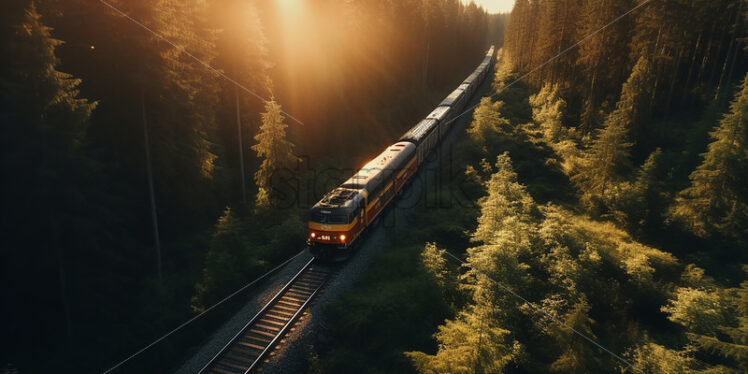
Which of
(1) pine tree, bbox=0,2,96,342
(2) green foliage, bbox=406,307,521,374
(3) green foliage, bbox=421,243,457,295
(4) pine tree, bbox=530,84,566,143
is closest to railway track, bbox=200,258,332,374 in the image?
(3) green foliage, bbox=421,243,457,295

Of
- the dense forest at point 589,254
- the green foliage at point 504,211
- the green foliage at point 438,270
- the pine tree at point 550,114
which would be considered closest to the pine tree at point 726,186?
the dense forest at point 589,254

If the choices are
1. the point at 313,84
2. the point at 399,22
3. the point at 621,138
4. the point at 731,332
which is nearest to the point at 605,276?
the point at 731,332

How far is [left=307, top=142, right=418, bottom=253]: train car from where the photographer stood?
56.1 ft

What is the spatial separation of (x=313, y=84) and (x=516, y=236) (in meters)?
29.0

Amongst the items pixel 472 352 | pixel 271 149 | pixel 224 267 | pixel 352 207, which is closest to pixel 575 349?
pixel 472 352

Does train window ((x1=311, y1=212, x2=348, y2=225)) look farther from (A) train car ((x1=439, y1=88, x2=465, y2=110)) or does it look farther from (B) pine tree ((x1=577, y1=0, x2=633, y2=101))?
(B) pine tree ((x1=577, y1=0, x2=633, y2=101))

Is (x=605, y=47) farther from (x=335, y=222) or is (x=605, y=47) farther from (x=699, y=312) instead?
(x=335, y=222)

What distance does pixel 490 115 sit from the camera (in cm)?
3512

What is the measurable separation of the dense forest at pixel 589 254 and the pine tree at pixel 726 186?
69mm

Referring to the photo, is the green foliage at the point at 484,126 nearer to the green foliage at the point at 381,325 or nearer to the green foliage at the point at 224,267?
the green foliage at the point at 381,325

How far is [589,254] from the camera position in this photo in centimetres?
1420

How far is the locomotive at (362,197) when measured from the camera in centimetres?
1716

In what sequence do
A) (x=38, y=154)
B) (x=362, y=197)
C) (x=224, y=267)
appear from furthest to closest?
(x=362, y=197), (x=224, y=267), (x=38, y=154)

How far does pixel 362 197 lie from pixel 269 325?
766 centimetres
